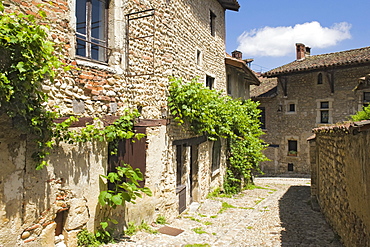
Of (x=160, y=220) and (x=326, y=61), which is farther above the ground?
(x=326, y=61)

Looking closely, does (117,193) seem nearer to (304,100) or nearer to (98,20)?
(98,20)

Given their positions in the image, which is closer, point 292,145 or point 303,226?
point 303,226

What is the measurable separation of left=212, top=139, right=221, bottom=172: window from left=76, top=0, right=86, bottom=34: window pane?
6394 mm

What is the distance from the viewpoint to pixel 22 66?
10.5 feet

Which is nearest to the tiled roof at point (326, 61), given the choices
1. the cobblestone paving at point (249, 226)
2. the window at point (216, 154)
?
the cobblestone paving at point (249, 226)

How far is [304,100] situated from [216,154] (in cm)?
964

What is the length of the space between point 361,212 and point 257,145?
26.1 ft

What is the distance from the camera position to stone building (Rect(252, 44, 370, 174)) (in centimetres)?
1547

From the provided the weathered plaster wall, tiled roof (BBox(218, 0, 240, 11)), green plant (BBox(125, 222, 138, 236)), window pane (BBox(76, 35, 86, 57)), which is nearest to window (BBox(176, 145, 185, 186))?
green plant (BBox(125, 222, 138, 236))

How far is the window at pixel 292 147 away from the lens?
1766 cm

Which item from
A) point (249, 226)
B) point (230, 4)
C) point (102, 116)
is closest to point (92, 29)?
point (102, 116)

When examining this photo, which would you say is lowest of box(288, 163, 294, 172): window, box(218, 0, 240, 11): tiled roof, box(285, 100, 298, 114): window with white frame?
box(288, 163, 294, 172): window

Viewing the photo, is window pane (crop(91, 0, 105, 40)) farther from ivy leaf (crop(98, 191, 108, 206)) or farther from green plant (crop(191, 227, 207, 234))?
green plant (crop(191, 227, 207, 234))

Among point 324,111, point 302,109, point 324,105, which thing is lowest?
point 324,111
